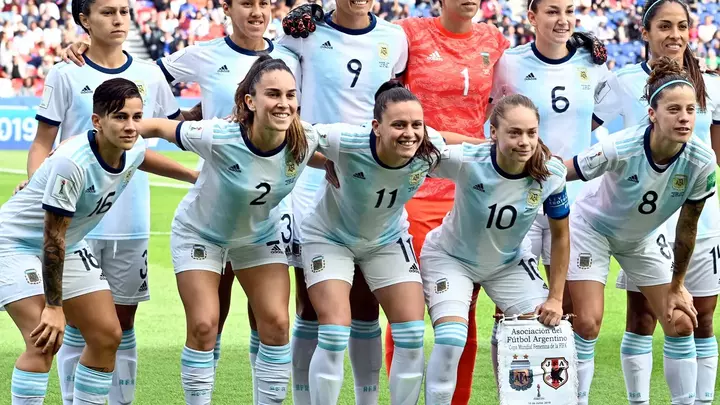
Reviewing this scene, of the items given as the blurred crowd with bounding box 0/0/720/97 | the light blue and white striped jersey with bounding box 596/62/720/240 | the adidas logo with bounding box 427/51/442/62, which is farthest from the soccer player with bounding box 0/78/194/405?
the blurred crowd with bounding box 0/0/720/97

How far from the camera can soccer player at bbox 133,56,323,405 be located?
16.8 ft

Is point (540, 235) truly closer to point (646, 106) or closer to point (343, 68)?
point (646, 106)

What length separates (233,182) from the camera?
518 centimetres

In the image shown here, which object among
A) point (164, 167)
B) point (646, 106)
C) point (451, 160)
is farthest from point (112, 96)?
point (646, 106)

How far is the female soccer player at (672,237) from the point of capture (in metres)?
5.89

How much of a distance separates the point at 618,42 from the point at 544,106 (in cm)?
2063

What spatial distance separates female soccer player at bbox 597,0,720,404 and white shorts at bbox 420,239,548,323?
0.80 m

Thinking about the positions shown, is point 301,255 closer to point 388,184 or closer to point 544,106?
point 388,184

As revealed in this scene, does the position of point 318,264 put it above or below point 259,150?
below

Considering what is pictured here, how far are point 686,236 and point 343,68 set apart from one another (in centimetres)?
200

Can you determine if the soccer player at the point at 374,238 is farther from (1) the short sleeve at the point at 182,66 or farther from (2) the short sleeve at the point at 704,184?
(2) the short sleeve at the point at 704,184

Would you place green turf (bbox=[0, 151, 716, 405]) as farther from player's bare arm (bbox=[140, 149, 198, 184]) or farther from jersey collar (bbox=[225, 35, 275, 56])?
jersey collar (bbox=[225, 35, 275, 56])

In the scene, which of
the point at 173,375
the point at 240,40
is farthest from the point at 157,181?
the point at 240,40

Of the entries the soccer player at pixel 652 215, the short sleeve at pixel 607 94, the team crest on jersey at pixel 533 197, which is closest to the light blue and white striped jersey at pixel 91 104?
the team crest on jersey at pixel 533 197
